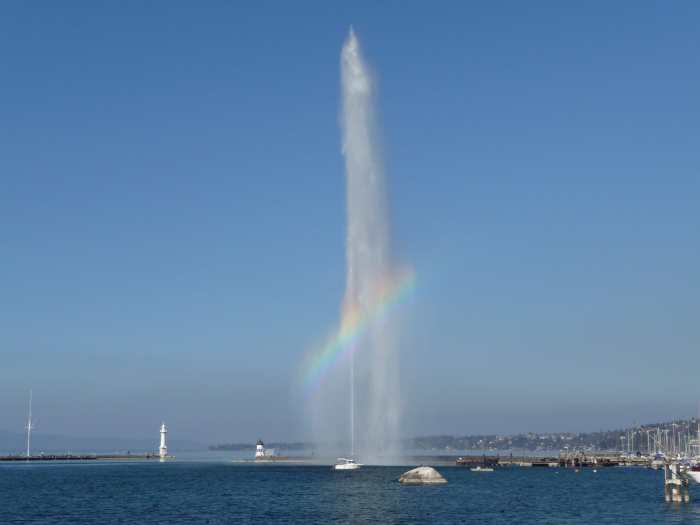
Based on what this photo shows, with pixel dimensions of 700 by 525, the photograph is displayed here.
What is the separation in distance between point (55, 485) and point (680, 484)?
9308 centimetres

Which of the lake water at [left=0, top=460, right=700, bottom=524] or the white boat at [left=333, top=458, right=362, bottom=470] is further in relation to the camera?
the white boat at [left=333, top=458, right=362, bottom=470]

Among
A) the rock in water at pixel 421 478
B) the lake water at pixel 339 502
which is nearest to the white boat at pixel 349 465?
the lake water at pixel 339 502

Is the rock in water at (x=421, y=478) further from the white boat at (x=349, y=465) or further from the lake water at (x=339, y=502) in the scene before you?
the white boat at (x=349, y=465)

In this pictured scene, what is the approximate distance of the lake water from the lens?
77312 millimetres

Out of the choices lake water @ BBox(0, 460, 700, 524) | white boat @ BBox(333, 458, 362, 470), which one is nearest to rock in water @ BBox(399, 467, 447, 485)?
lake water @ BBox(0, 460, 700, 524)

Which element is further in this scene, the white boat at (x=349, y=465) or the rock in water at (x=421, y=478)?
the white boat at (x=349, y=465)

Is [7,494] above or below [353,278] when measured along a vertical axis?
below

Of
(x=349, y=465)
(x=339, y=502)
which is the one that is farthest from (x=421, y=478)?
(x=349, y=465)

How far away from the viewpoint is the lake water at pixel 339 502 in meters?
77.3

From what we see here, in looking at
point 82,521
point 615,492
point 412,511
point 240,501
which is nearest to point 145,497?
point 240,501

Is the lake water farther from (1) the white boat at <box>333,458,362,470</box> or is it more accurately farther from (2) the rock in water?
(1) the white boat at <box>333,458,362,470</box>

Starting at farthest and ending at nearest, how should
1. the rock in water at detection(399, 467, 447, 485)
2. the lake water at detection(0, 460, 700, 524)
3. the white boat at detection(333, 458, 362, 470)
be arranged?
the white boat at detection(333, 458, 362, 470), the rock in water at detection(399, 467, 447, 485), the lake water at detection(0, 460, 700, 524)

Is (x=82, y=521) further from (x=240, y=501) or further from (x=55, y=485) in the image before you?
(x=55, y=485)

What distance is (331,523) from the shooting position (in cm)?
7262
